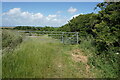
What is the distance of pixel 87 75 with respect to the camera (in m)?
2.79

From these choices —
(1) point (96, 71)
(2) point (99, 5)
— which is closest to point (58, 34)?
(2) point (99, 5)

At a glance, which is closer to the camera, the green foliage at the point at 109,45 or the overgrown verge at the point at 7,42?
the overgrown verge at the point at 7,42

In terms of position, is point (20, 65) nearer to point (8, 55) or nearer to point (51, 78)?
point (8, 55)

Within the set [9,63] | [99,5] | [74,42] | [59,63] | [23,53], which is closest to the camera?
[9,63]

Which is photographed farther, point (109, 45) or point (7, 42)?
point (109, 45)

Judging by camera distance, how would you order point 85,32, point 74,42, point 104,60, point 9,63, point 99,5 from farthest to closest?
point 74,42 < point 85,32 < point 99,5 < point 104,60 < point 9,63

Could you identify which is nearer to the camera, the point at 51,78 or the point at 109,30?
the point at 51,78

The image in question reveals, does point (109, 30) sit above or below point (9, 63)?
above

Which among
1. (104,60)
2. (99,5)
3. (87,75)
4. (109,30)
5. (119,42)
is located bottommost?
(87,75)

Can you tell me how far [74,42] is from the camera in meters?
8.12

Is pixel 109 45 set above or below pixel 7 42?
below

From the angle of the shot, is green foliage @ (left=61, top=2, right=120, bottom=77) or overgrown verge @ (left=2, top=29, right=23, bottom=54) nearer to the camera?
overgrown verge @ (left=2, top=29, right=23, bottom=54)

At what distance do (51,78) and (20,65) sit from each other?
30.2 inches

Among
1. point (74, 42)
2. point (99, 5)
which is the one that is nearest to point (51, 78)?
point (99, 5)
